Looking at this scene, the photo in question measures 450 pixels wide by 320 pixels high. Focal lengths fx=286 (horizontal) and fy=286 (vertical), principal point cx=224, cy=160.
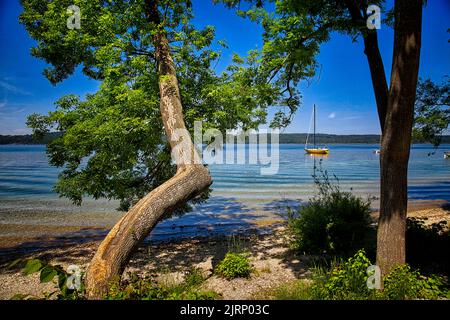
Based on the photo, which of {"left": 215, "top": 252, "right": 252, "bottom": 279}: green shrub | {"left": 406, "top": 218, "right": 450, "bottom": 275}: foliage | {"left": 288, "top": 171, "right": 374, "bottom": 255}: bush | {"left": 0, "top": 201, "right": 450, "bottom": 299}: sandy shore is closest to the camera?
{"left": 406, "top": 218, "right": 450, "bottom": 275}: foliage

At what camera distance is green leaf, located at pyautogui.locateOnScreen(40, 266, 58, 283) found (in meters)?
3.07

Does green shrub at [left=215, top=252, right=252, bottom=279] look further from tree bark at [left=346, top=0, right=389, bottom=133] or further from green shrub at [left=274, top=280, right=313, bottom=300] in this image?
tree bark at [left=346, top=0, right=389, bottom=133]

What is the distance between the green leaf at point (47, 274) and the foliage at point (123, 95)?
3.52 meters

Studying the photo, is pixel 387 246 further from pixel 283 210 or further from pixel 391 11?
pixel 283 210

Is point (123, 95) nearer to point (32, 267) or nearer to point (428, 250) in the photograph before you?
point (32, 267)

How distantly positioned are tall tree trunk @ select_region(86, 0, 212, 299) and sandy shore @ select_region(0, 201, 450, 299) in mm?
2021

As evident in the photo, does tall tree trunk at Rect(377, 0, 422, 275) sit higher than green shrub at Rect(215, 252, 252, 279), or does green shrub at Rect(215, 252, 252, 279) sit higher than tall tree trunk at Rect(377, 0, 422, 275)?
tall tree trunk at Rect(377, 0, 422, 275)

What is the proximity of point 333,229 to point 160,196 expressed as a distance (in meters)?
4.64

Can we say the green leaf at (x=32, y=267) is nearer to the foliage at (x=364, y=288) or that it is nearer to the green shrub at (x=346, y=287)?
the foliage at (x=364, y=288)

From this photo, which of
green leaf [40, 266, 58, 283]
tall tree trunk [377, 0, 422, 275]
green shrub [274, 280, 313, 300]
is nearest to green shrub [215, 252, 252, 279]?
green shrub [274, 280, 313, 300]

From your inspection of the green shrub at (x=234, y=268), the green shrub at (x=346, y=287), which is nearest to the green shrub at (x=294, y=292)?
the green shrub at (x=346, y=287)

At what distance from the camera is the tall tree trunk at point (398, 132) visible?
4.43m

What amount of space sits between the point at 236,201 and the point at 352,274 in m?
14.7
